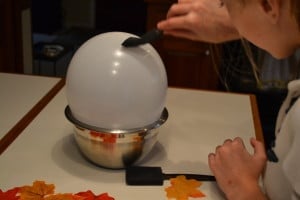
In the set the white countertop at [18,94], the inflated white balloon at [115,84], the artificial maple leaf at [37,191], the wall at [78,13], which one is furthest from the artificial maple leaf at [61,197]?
the wall at [78,13]

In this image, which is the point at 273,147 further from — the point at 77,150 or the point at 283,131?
the point at 77,150

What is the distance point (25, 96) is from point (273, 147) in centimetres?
59

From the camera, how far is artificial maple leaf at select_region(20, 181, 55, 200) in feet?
2.50

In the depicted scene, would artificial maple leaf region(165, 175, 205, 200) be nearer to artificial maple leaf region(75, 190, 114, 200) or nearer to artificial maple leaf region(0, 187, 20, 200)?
artificial maple leaf region(75, 190, 114, 200)

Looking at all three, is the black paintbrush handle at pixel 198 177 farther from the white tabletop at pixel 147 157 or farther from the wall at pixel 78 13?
the wall at pixel 78 13

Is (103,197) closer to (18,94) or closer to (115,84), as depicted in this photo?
(115,84)

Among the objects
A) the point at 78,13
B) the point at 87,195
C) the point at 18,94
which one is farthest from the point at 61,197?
the point at 78,13

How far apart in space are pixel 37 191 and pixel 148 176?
6.9 inches

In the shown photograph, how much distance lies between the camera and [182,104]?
1108mm

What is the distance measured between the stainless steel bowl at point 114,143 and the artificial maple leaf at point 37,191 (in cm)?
9

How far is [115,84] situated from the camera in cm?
77

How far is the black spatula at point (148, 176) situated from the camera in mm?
813

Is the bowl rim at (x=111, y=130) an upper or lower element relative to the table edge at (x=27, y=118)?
upper

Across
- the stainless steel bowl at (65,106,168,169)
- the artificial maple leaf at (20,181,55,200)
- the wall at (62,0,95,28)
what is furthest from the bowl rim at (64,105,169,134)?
the wall at (62,0,95,28)
